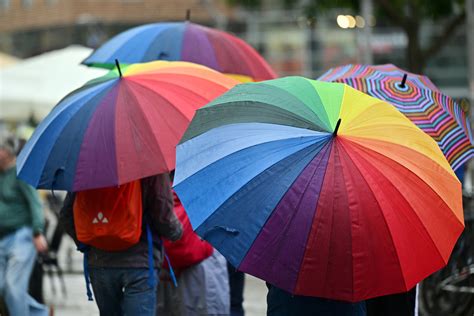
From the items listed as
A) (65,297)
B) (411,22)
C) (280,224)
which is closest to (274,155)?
(280,224)

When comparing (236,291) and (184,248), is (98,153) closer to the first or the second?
(184,248)

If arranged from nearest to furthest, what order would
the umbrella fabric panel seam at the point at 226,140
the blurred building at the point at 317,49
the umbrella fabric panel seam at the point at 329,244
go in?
the umbrella fabric panel seam at the point at 329,244 < the umbrella fabric panel seam at the point at 226,140 < the blurred building at the point at 317,49

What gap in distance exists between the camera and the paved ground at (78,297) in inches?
435

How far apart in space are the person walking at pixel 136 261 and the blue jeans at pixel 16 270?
2.41 m

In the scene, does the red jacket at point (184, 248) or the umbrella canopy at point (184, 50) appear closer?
the red jacket at point (184, 248)

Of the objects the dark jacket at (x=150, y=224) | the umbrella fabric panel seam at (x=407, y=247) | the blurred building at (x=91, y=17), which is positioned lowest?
the blurred building at (x=91, y=17)

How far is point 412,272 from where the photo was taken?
15.0ft

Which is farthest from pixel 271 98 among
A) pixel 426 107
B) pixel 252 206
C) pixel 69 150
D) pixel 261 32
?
pixel 261 32

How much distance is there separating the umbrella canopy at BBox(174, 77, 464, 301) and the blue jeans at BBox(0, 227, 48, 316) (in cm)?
406

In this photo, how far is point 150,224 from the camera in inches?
246

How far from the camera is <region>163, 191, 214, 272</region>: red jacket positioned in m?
6.92

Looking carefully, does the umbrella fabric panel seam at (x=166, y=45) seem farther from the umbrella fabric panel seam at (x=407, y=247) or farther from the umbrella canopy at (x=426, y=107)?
the umbrella fabric panel seam at (x=407, y=247)

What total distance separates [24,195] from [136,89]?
2.71m

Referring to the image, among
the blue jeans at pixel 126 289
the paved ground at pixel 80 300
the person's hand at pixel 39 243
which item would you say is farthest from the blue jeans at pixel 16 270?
the blue jeans at pixel 126 289
